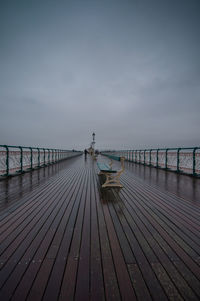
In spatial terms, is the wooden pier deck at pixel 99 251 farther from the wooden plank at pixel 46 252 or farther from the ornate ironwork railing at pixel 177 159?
the ornate ironwork railing at pixel 177 159

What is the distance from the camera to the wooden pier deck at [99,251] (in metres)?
1.07

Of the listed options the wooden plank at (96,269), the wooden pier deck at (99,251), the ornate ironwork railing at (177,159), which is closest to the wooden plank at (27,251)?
the wooden pier deck at (99,251)

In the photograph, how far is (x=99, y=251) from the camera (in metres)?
1.46

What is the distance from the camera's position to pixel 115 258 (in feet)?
4.52

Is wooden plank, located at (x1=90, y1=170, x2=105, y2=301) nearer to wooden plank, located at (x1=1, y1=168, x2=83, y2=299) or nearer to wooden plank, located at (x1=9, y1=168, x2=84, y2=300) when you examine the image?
wooden plank, located at (x1=9, y1=168, x2=84, y2=300)

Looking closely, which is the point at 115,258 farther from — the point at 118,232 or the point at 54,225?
the point at 54,225

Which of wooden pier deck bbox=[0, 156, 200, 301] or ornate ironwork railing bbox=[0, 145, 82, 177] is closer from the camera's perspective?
wooden pier deck bbox=[0, 156, 200, 301]

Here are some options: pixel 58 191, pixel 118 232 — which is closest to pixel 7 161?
pixel 58 191

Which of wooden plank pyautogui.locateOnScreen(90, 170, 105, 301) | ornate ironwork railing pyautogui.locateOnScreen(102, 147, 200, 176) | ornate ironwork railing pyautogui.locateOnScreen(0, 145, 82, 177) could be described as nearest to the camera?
wooden plank pyautogui.locateOnScreen(90, 170, 105, 301)

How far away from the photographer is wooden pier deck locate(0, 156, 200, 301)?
1.07 meters

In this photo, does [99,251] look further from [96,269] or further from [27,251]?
[27,251]

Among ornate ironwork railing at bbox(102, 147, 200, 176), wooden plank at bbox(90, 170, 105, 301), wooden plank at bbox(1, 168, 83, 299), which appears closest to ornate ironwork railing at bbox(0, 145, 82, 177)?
wooden plank at bbox(1, 168, 83, 299)

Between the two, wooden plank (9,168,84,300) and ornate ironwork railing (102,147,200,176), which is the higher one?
ornate ironwork railing (102,147,200,176)

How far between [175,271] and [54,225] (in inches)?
65.3
